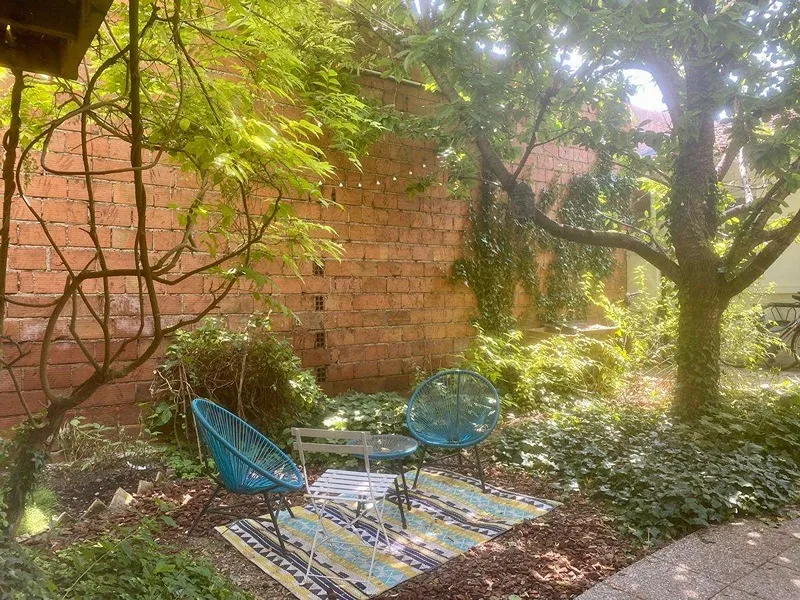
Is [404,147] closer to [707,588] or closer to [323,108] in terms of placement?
[323,108]

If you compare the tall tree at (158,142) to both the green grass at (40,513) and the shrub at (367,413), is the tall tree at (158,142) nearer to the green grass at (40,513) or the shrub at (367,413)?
the green grass at (40,513)

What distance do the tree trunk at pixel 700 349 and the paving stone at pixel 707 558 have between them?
208 centimetres

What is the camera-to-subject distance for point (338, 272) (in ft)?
18.9

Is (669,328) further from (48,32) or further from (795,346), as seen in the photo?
(48,32)

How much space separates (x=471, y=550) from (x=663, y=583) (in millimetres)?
943

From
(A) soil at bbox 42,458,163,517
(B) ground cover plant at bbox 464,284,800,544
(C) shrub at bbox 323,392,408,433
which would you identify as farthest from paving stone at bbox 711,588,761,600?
(A) soil at bbox 42,458,163,517

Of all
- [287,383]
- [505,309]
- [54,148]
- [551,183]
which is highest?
[551,183]

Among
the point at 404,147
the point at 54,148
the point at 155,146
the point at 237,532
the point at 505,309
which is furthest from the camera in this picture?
the point at 505,309

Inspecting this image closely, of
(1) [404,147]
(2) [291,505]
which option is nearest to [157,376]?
(2) [291,505]

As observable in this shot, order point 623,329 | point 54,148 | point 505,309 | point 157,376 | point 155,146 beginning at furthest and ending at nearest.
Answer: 1. point 623,329
2. point 505,309
3. point 157,376
4. point 54,148
5. point 155,146

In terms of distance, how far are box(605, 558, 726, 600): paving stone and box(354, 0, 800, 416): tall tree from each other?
8.24ft

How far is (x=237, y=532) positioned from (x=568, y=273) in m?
6.12

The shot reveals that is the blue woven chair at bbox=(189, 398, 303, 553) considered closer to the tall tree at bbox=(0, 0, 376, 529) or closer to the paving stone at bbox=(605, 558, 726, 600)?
the tall tree at bbox=(0, 0, 376, 529)

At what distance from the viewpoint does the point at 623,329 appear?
25.5ft
